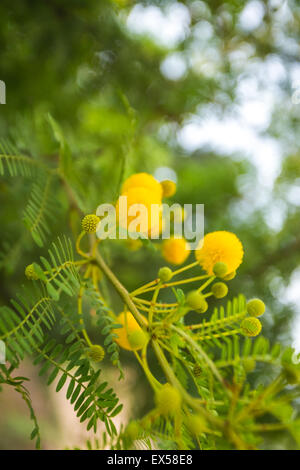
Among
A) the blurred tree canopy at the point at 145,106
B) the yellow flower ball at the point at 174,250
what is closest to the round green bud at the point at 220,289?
the yellow flower ball at the point at 174,250

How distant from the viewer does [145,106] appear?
0.79 meters

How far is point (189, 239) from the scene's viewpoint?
21.4 inches

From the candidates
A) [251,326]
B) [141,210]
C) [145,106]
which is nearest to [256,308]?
[251,326]

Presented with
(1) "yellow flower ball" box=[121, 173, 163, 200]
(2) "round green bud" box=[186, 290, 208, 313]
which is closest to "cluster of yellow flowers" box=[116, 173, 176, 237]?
(1) "yellow flower ball" box=[121, 173, 163, 200]

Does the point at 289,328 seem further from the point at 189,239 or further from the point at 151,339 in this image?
the point at 151,339

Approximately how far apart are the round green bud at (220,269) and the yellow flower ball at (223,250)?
0.02m

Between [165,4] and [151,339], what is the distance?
730mm

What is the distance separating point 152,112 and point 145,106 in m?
→ 0.09

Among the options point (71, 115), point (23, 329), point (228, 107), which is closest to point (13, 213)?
point (71, 115)

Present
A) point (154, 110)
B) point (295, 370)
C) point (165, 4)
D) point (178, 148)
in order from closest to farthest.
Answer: point (295, 370) → point (165, 4) → point (154, 110) → point (178, 148)

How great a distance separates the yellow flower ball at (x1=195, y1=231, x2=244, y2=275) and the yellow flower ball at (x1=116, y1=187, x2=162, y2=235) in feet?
0.19

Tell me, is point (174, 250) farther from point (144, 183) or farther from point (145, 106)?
point (145, 106)

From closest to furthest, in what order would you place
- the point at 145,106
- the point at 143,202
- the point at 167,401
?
the point at 167,401
the point at 143,202
the point at 145,106

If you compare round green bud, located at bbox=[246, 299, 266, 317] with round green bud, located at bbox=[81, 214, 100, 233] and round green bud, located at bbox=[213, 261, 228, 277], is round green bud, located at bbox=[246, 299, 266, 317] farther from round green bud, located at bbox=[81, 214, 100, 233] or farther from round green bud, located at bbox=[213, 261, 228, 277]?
round green bud, located at bbox=[81, 214, 100, 233]
